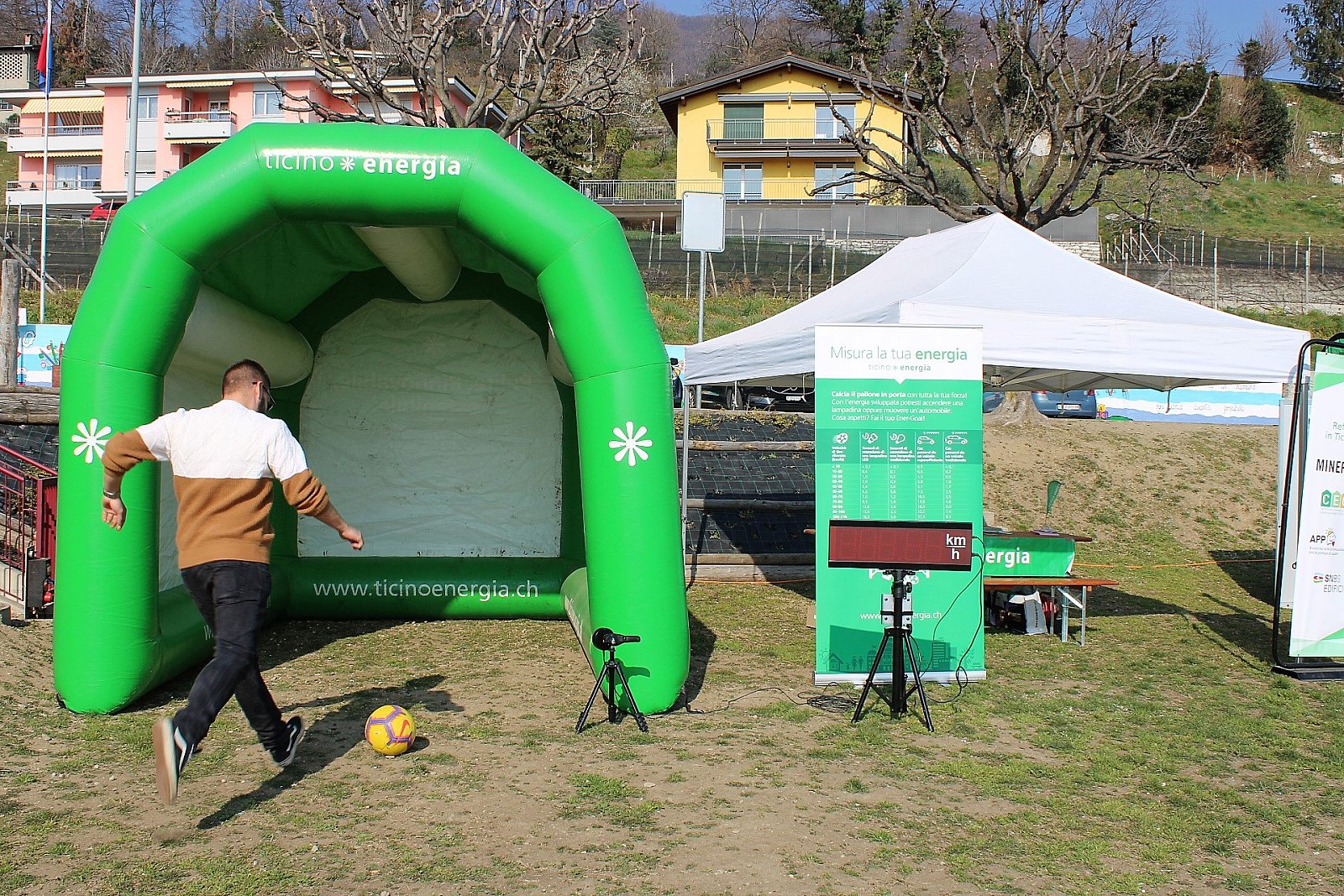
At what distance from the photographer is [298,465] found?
4.77 metres

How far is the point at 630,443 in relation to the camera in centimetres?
590

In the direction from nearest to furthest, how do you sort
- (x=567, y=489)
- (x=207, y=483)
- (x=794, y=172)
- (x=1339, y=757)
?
(x=207, y=483)
(x=1339, y=757)
(x=567, y=489)
(x=794, y=172)

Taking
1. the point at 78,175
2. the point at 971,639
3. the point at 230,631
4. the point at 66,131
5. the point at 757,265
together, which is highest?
the point at 66,131

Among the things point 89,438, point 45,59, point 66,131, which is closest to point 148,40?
point 66,131

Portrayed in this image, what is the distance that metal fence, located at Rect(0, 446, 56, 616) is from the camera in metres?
7.90

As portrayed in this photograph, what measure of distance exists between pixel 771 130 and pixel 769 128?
0.36 ft

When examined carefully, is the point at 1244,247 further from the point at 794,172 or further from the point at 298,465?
the point at 298,465

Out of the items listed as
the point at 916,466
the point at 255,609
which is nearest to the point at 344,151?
the point at 255,609

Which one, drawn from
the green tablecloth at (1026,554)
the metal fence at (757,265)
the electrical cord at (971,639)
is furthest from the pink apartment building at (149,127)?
the electrical cord at (971,639)

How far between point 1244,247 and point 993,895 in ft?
113

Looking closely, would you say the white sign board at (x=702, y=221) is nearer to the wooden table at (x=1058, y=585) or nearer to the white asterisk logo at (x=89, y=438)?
the wooden table at (x=1058, y=585)

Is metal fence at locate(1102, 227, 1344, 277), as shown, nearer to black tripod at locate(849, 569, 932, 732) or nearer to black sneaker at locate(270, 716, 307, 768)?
black tripod at locate(849, 569, 932, 732)

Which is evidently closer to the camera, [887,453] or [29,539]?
[887,453]

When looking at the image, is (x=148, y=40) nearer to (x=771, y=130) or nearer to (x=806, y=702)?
(x=771, y=130)
